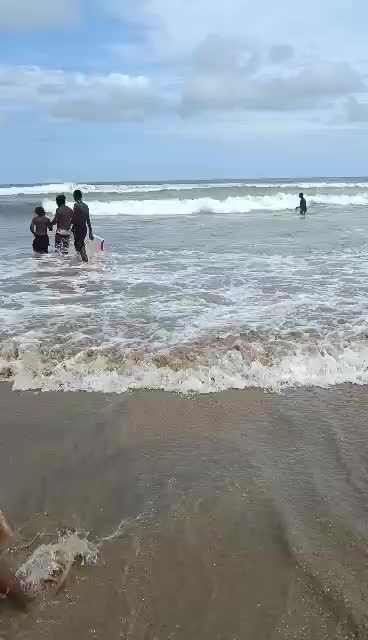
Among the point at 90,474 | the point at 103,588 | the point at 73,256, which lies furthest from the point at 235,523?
the point at 73,256

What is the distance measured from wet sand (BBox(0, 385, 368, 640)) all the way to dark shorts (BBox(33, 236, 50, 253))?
847 cm

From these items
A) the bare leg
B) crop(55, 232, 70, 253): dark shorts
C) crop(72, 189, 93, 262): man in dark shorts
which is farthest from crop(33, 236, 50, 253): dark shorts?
the bare leg

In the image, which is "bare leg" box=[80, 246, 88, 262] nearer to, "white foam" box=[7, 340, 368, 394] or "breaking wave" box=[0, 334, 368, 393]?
"breaking wave" box=[0, 334, 368, 393]

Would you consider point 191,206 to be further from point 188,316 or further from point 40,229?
point 188,316

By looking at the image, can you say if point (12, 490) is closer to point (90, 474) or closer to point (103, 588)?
point (90, 474)

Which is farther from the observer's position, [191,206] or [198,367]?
[191,206]

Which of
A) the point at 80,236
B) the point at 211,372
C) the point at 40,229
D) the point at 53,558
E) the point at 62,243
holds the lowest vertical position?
the point at 53,558

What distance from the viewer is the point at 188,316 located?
6.73 m

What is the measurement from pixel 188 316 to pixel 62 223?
21.9ft

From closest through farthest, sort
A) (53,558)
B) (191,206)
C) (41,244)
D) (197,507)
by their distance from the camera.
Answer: (53,558) → (197,507) → (41,244) → (191,206)

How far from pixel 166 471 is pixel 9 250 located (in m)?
11.5

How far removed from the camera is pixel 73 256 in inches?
496

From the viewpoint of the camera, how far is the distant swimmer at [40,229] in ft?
38.5

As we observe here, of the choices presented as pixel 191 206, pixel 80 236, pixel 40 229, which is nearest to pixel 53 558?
pixel 80 236
